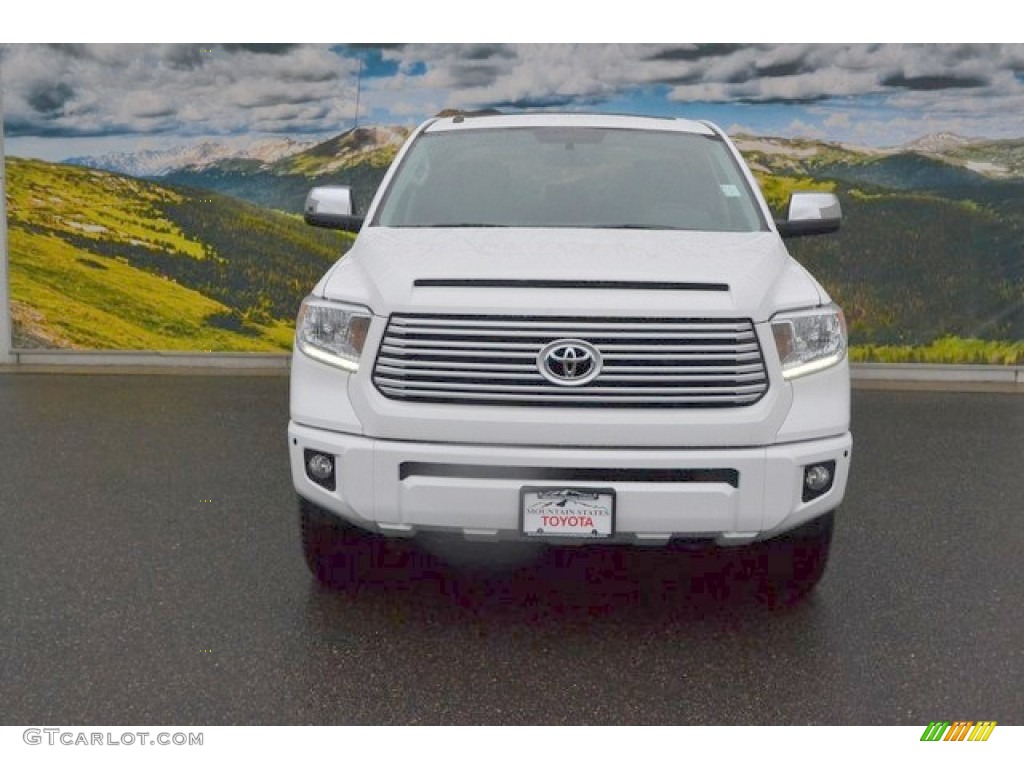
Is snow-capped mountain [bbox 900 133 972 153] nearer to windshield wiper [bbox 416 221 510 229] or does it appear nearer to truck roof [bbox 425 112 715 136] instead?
truck roof [bbox 425 112 715 136]

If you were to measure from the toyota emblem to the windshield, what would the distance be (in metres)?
1.22

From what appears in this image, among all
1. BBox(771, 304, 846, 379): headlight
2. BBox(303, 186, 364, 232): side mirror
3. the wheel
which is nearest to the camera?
BBox(771, 304, 846, 379): headlight

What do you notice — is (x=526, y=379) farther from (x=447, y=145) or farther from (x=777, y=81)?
(x=777, y=81)

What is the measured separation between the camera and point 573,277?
13.6 ft

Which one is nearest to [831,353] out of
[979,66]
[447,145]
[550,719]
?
[550,719]

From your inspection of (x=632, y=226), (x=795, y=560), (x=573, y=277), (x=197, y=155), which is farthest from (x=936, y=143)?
(x=573, y=277)

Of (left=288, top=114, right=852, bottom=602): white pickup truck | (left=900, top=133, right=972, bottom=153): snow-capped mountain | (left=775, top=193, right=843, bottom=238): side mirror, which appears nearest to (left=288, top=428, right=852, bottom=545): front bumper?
(left=288, top=114, right=852, bottom=602): white pickup truck

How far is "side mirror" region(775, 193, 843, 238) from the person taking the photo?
5.37 meters

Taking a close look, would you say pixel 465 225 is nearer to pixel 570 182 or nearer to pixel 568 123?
pixel 570 182

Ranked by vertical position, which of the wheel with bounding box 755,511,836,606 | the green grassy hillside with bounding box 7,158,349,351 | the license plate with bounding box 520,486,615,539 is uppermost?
the license plate with bounding box 520,486,615,539

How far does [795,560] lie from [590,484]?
3.63 ft

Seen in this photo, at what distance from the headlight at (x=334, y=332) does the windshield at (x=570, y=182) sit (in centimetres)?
100

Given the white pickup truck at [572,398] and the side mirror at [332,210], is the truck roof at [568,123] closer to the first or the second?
the side mirror at [332,210]

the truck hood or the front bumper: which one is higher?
the truck hood
